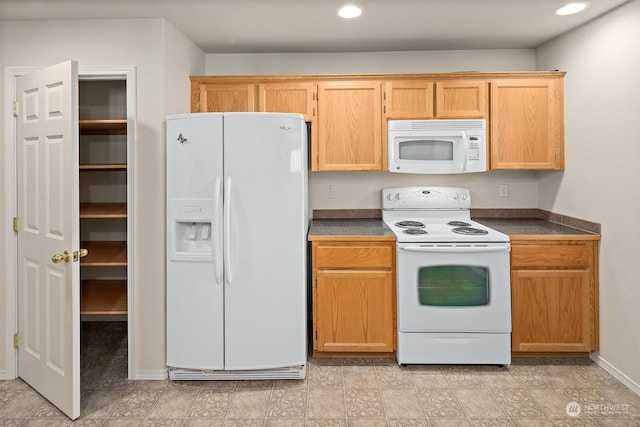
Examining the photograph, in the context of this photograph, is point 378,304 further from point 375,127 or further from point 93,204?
point 93,204

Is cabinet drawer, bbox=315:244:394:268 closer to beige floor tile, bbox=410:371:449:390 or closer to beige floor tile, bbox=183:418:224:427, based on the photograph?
beige floor tile, bbox=410:371:449:390

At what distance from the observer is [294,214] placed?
7.95 feet

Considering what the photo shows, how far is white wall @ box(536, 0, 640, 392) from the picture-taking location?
233 cm

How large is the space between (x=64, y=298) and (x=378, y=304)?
6.23 ft

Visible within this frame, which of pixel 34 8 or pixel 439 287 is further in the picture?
pixel 439 287

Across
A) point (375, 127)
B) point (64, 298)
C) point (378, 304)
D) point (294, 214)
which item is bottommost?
point (378, 304)

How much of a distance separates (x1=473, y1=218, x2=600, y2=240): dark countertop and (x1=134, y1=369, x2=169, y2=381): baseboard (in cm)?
250

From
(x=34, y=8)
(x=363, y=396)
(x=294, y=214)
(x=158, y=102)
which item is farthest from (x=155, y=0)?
(x=363, y=396)

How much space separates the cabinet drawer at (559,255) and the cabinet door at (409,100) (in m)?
1.24

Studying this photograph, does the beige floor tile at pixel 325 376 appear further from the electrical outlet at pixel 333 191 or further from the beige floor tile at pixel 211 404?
the electrical outlet at pixel 333 191

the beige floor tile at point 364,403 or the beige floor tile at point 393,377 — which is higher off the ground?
the beige floor tile at point 393,377

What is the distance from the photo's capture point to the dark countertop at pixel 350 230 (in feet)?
8.87

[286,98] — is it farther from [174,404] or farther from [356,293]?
[174,404]

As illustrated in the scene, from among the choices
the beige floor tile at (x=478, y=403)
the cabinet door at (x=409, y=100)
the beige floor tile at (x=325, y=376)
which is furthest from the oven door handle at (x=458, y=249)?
the cabinet door at (x=409, y=100)
